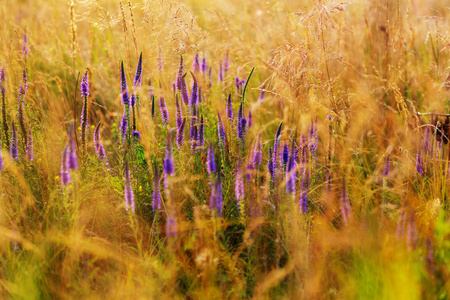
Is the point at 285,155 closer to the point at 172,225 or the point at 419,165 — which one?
the point at 172,225

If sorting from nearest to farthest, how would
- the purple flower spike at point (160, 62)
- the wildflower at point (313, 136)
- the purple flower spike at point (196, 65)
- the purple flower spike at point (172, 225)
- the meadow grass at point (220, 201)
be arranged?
the purple flower spike at point (172, 225)
the meadow grass at point (220, 201)
the wildflower at point (313, 136)
the purple flower spike at point (160, 62)
the purple flower spike at point (196, 65)

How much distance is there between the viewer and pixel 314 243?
6.06 ft

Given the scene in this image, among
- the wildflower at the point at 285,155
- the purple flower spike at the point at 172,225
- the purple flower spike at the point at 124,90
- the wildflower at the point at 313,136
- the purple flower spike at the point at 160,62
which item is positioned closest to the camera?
the purple flower spike at the point at 172,225

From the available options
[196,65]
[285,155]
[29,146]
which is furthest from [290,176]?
[29,146]

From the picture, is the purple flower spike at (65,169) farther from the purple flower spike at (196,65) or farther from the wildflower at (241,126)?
the purple flower spike at (196,65)

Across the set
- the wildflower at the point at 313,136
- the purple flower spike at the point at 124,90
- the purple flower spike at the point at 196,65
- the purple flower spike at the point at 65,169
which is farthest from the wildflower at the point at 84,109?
the wildflower at the point at 313,136

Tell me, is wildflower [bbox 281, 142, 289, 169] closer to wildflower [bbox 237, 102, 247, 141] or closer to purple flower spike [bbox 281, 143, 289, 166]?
purple flower spike [bbox 281, 143, 289, 166]

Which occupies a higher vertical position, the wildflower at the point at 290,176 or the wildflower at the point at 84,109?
the wildflower at the point at 84,109

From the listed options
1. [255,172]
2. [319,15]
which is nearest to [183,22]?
[319,15]

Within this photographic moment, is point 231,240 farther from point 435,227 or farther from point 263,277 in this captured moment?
point 435,227

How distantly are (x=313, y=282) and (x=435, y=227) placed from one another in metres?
0.64

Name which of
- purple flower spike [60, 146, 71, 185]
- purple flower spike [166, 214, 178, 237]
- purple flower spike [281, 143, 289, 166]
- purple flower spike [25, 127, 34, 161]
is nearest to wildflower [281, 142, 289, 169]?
purple flower spike [281, 143, 289, 166]

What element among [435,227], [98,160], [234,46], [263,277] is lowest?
[263,277]

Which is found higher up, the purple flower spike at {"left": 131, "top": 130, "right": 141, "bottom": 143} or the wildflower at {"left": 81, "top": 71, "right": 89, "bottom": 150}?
the wildflower at {"left": 81, "top": 71, "right": 89, "bottom": 150}
